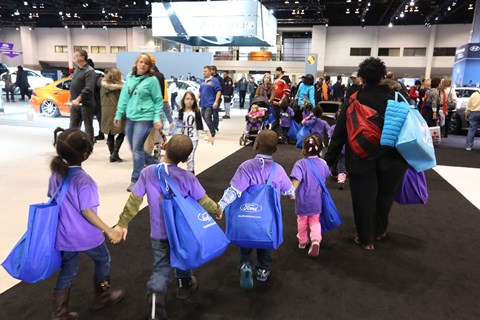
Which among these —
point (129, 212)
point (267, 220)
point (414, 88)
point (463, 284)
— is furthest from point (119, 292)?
point (414, 88)

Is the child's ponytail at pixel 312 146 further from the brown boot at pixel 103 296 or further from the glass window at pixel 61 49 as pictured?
the glass window at pixel 61 49

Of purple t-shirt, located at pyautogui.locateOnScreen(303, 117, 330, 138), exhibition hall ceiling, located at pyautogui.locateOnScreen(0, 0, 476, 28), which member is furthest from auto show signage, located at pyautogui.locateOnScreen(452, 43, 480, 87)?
purple t-shirt, located at pyautogui.locateOnScreen(303, 117, 330, 138)

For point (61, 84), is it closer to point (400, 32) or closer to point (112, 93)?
point (112, 93)

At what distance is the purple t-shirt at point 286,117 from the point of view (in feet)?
28.5

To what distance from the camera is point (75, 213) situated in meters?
2.04

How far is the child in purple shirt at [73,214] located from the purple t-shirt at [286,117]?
687 cm

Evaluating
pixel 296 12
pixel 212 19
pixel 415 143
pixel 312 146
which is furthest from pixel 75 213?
pixel 296 12

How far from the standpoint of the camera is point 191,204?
2.11 meters

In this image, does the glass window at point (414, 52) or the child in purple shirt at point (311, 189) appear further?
the glass window at point (414, 52)

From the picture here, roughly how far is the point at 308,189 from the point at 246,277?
0.96 metres

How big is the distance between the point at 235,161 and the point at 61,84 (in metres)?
6.86

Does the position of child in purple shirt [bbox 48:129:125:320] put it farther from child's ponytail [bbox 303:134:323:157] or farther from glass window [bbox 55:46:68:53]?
glass window [bbox 55:46:68:53]

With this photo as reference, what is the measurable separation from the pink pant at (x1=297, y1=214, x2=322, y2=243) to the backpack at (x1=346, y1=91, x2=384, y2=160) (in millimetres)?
655

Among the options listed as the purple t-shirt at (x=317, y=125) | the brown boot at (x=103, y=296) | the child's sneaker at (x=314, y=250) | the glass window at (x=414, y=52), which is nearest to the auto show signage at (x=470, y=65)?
the purple t-shirt at (x=317, y=125)
